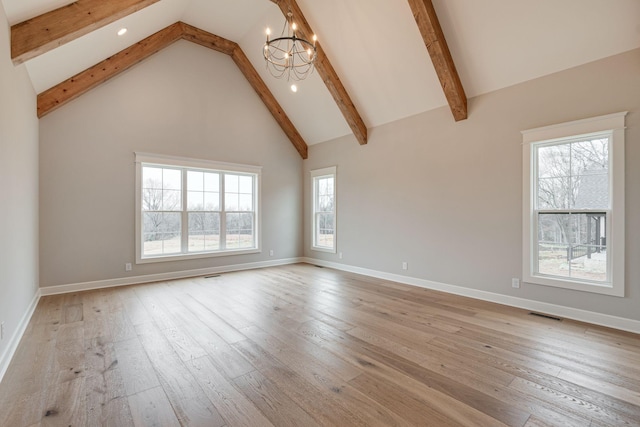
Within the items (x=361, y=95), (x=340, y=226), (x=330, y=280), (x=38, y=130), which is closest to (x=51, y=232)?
(x=38, y=130)

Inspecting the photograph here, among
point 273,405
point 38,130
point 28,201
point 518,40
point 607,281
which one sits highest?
point 518,40

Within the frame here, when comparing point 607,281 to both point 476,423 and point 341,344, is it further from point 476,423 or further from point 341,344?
point 341,344

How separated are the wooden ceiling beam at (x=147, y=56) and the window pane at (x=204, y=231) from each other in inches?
102

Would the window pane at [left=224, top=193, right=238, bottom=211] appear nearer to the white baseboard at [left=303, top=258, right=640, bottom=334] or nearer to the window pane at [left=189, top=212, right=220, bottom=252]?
the window pane at [left=189, top=212, right=220, bottom=252]

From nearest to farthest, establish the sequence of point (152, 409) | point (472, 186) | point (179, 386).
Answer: point (152, 409)
point (179, 386)
point (472, 186)

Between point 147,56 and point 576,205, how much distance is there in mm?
6852

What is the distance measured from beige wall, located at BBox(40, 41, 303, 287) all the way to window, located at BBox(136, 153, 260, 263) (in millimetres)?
171

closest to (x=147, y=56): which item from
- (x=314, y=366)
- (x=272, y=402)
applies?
(x=314, y=366)

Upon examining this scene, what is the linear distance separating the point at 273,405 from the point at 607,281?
3795 mm

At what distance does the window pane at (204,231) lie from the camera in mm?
5785

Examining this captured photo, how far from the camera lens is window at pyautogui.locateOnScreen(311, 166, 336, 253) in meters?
6.62

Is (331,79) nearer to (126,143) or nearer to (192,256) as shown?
(126,143)

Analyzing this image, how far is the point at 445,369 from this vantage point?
2340 millimetres

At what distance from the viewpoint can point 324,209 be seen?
6957 mm
